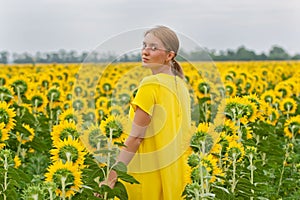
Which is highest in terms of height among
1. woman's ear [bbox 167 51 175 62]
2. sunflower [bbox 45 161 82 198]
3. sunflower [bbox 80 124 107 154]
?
woman's ear [bbox 167 51 175 62]

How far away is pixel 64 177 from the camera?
10.4ft

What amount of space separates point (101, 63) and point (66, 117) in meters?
0.45

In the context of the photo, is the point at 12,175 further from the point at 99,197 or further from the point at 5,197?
the point at 99,197

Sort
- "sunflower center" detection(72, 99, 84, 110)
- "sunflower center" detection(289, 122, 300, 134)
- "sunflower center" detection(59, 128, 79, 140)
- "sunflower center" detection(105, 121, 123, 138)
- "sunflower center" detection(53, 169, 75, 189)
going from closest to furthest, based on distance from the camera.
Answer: "sunflower center" detection(53, 169, 75, 189) < "sunflower center" detection(105, 121, 123, 138) < "sunflower center" detection(59, 128, 79, 140) < "sunflower center" detection(289, 122, 300, 134) < "sunflower center" detection(72, 99, 84, 110)

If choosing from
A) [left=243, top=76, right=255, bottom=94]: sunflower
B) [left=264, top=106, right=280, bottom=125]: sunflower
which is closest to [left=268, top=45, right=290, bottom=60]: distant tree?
[left=243, top=76, right=255, bottom=94]: sunflower

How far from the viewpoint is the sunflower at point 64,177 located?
3.18 metres

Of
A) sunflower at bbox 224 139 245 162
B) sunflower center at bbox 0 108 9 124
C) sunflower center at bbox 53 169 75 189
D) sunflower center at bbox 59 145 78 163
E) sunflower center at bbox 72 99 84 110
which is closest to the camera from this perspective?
sunflower center at bbox 53 169 75 189

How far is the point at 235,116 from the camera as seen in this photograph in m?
4.50

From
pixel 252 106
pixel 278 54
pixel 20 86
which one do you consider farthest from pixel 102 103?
pixel 278 54

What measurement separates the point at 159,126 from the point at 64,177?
0.77 m

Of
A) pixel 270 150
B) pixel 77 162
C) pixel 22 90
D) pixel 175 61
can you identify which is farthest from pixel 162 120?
pixel 22 90

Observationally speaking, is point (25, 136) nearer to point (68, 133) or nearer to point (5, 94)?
point (5, 94)

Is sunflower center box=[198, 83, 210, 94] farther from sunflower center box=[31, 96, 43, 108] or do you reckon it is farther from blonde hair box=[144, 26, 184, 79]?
blonde hair box=[144, 26, 184, 79]

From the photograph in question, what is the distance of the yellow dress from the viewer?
3.71 metres
